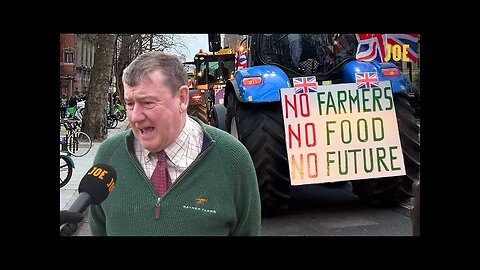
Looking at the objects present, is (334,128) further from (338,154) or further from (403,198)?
(403,198)

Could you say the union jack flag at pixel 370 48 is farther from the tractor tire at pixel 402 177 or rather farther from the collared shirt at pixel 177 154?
the collared shirt at pixel 177 154

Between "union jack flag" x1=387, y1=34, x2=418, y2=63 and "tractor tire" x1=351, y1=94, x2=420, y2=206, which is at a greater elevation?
"union jack flag" x1=387, y1=34, x2=418, y2=63

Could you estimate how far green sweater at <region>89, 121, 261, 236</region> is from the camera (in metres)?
1.87

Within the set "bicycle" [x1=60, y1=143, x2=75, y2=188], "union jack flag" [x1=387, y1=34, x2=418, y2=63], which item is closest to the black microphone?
"union jack flag" [x1=387, y1=34, x2=418, y2=63]

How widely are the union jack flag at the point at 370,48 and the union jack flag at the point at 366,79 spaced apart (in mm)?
151

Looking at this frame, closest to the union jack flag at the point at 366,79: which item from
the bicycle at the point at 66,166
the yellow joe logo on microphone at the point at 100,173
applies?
the bicycle at the point at 66,166

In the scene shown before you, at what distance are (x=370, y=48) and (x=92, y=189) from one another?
3248mm

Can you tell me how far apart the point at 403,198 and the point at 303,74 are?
1592 mm

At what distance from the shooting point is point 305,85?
436cm

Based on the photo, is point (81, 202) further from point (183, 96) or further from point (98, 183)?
point (183, 96)

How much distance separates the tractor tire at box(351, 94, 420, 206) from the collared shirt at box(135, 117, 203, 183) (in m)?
2.96

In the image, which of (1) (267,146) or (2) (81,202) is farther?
(1) (267,146)

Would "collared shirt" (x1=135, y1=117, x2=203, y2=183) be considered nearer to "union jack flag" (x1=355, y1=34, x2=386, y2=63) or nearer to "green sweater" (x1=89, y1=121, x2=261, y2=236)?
"green sweater" (x1=89, y1=121, x2=261, y2=236)

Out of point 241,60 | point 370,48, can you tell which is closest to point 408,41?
point 370,48
